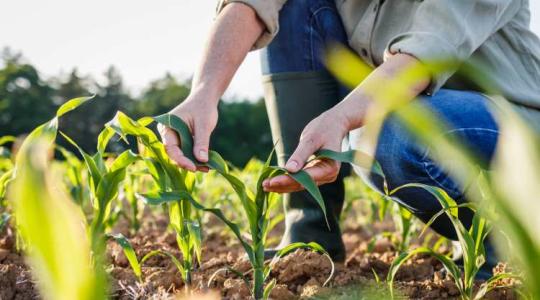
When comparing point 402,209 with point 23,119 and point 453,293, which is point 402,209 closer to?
point 453,293

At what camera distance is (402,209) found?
2275 millimetres

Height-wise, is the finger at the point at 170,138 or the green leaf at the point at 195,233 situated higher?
the finger at the point at 170,138

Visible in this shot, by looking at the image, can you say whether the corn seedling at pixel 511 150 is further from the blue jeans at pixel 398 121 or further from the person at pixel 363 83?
the blue jeans at pixel 398 121

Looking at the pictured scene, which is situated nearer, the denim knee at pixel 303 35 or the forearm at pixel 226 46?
the forearm at pixel 226 46

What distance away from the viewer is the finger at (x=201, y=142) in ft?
4.59

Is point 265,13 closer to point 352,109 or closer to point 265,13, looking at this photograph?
point 265,13

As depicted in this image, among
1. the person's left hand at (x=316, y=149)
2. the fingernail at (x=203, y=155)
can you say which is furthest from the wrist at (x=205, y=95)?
the person's left hand at (x=316, y=149)

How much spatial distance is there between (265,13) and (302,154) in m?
0.66

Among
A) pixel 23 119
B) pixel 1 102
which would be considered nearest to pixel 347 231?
pixel 1 102

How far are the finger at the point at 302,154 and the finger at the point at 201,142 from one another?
0.66 feet

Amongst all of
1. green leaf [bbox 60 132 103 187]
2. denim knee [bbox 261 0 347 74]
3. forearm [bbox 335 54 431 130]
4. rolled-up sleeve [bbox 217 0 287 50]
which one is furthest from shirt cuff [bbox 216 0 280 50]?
green leaf [bbox 60 132 103 187]

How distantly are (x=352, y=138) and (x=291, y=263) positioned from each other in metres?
0.50

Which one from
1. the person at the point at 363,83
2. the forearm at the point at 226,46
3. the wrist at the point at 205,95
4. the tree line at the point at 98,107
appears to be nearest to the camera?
the person at the point at 363,83

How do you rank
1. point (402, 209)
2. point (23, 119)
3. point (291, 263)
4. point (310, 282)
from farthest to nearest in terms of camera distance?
1. point (23, 119)
2. point (402, 209)
3. point (291, 263)
4. point (310, 282)
